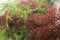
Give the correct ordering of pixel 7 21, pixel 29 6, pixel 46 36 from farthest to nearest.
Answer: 1. pixel 29 6
2. pixel 7 21
3. pixel 46 36

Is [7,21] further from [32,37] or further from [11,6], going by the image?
[32,37]

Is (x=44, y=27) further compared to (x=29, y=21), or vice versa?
(x=29, y=21)

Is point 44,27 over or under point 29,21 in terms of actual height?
under

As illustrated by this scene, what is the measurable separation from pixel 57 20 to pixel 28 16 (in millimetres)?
1303

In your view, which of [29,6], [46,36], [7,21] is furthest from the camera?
[29,6]

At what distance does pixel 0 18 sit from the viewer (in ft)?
25.6

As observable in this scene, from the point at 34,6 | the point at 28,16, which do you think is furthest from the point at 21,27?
the point at 34,6

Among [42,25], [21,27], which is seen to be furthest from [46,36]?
[21,27]

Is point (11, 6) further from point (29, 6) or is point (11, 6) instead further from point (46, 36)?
point (46, 36)

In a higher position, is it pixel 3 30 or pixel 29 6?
pixel 29 6

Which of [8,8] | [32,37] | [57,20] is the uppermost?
[8,8]

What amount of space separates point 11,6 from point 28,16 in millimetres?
758

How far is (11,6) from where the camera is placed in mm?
7723

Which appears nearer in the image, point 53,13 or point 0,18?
point 53,13
